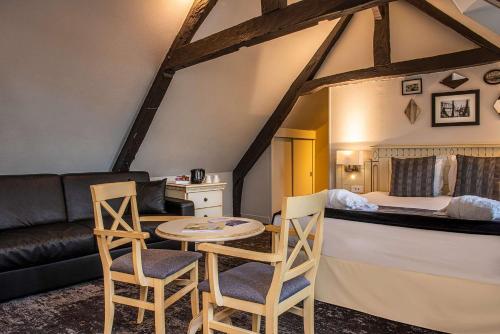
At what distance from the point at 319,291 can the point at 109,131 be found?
2739 millimetres

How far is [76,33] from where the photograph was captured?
307 cm

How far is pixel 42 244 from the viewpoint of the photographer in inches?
115

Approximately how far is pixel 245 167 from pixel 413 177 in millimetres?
A: 2581

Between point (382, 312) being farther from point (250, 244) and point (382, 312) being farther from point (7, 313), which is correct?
point (7, 313)

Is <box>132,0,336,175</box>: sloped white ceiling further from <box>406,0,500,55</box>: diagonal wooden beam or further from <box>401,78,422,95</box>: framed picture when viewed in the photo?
<box>401,78,422,95</box>: framed picture

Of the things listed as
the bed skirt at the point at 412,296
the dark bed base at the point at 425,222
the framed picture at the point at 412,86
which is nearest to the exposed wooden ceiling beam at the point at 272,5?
the dark bed base at the point at 425,222

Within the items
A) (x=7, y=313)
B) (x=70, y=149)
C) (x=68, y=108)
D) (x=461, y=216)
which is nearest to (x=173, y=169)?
(x=70, y=149)

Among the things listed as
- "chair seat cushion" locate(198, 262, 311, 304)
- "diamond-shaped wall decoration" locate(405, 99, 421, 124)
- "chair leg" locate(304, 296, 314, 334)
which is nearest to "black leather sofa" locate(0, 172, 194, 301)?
"chair seat cushion" locate(198, 262, 311, 304)

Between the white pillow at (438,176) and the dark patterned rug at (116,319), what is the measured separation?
2.31 meters

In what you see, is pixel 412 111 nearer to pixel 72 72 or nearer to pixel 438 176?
pixel 438 176

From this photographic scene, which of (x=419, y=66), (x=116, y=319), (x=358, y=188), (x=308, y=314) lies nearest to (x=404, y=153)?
(x=358, y=188)

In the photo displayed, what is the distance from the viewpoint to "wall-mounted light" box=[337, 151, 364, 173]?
5098mm

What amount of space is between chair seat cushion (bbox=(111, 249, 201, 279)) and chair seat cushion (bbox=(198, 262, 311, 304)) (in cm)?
34

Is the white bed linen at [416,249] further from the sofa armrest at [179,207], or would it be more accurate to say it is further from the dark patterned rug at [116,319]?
the sofa armrest at [179,207]
